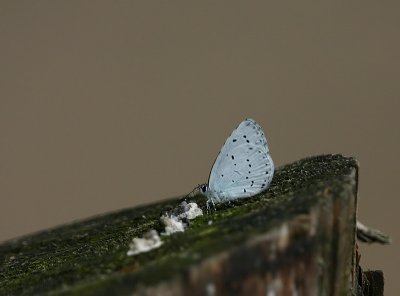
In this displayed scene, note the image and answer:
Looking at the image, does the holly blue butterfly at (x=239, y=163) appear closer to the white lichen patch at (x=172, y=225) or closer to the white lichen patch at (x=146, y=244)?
the white lichen patch at (x=172, y=225)

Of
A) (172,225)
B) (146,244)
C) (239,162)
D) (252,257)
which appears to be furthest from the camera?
(239,162)

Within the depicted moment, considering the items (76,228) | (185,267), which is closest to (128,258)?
(185,267)

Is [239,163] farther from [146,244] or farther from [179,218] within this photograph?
[146,244]

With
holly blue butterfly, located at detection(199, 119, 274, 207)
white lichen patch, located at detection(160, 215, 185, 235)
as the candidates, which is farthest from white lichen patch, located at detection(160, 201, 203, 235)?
holly blue butterfly, located at detection(199, 119, 274, 207)

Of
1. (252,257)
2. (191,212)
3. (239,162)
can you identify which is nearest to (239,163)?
(239,162)

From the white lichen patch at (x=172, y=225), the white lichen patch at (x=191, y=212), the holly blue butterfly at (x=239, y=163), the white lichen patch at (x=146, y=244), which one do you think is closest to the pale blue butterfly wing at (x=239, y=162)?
the holly blue butterfly at (x=239, y=163)

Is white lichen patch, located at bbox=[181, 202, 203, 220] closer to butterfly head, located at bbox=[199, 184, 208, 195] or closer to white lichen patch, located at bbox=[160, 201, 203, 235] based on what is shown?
white lichen patch, located at bbox=[160, 201, 203, 235]
